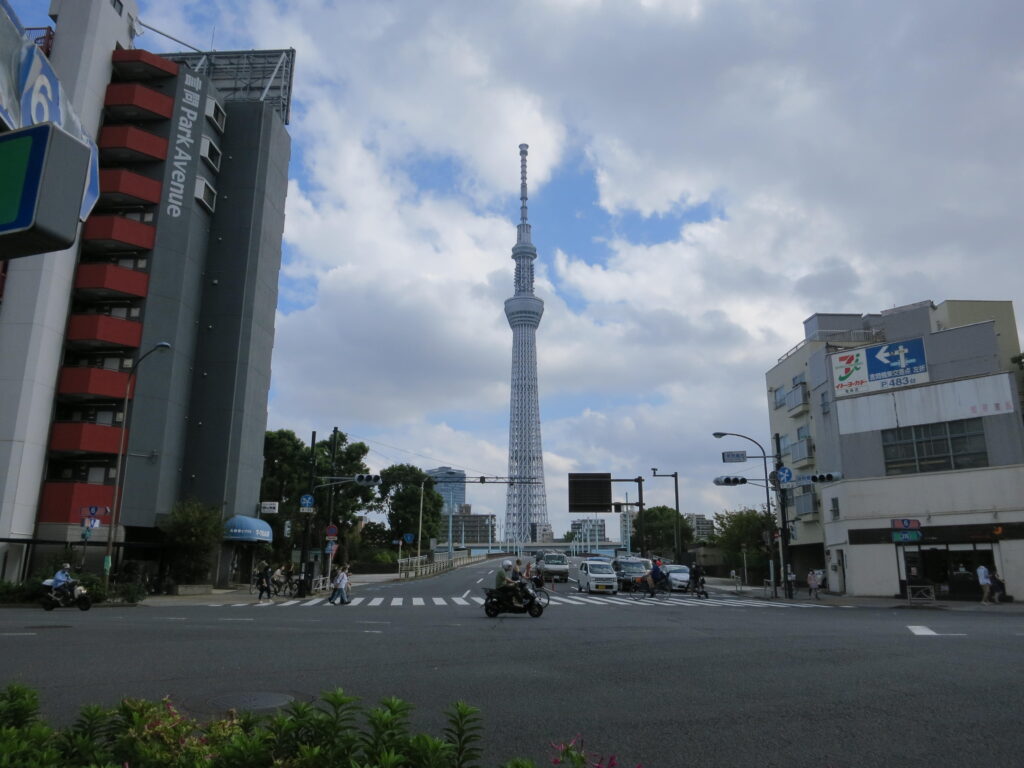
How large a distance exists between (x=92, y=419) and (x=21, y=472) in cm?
431

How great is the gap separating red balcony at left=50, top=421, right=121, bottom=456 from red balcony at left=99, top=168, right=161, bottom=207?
1162 cm

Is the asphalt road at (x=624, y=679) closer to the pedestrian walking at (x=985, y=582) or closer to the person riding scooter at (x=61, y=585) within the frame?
the person riding scooter at (x=61, y=585)

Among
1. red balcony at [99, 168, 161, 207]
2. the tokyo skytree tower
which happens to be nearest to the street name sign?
red balcony at [99, 168, 161, 207]

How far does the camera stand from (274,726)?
4.16 m

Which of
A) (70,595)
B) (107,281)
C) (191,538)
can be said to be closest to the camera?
(70,595)

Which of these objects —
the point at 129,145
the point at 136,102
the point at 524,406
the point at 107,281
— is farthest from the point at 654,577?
the point at 524,406

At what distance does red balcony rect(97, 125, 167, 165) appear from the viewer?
3859 centimetres

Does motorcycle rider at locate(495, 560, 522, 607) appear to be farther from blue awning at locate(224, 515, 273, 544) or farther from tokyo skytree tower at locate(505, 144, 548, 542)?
tokyo skytree tower at locate(505, 144, 548, 542)

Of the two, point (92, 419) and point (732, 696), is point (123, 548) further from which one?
point (732, 696)

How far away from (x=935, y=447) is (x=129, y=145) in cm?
4416

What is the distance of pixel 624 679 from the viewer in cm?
961

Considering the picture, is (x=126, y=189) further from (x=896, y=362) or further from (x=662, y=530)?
(x=662, y=530)

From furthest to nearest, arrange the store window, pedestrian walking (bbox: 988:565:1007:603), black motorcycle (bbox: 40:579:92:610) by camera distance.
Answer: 1. the store window
2. pedestrian walking (bbox: 988:565:1007:603)
3. black motorcycle (bbox: 40:579:92:610)

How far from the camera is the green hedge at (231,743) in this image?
368 centimetres
